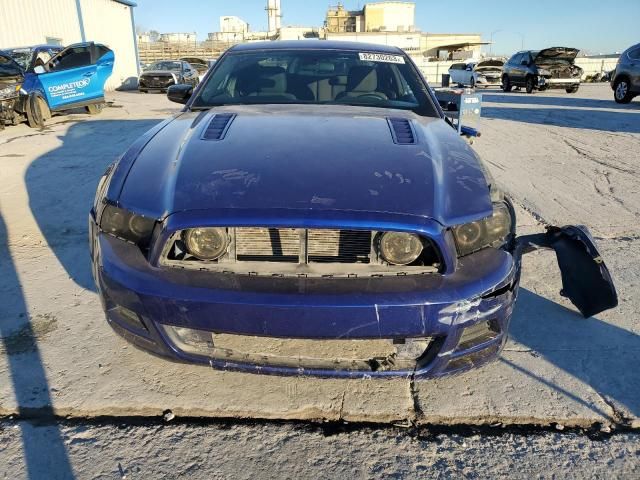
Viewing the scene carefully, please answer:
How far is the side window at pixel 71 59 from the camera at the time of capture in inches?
410

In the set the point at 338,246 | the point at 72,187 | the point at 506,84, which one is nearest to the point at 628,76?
the point at 506,84

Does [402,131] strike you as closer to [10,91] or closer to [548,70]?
[10,91]

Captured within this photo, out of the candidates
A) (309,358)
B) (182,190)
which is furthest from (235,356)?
(182,190)

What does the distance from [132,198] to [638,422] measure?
224cm

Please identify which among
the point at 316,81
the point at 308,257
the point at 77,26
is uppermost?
the point at 77,26

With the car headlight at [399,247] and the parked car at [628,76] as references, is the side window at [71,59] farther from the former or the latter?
the parked car at [628,76]

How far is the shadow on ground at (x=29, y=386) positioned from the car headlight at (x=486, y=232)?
5.43 ft

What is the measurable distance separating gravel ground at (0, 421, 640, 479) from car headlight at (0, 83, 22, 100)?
9.14 metres

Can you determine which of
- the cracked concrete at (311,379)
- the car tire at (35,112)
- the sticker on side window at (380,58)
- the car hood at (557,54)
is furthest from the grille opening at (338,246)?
the car hood at (557,54)

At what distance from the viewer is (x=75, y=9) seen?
2022cm

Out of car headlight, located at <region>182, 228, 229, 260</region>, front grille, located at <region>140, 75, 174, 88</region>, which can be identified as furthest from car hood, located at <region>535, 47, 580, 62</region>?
car headlight, located at <region>182, 228, 229, 260</region>

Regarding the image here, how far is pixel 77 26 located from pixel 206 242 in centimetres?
2292

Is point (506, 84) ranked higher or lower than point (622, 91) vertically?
lower

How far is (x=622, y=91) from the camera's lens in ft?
47.1
